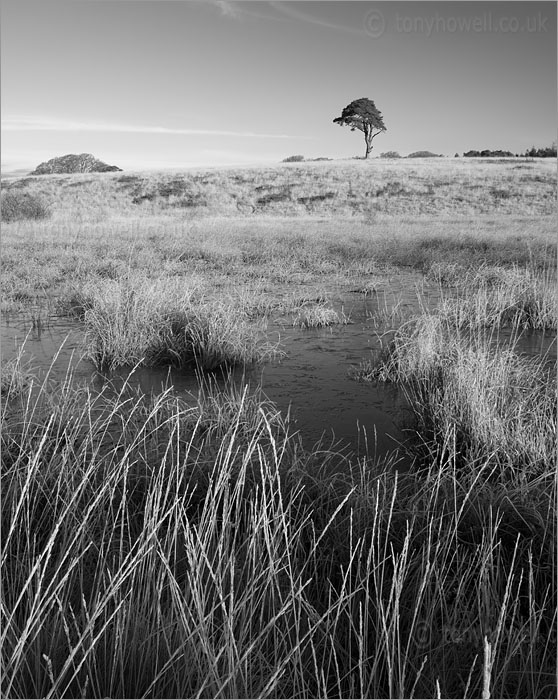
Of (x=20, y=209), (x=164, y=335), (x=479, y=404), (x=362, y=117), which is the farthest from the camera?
(x=362, y=117)

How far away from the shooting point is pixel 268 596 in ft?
8.09

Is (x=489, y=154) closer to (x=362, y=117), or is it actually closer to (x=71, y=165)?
(x=362, y=117)

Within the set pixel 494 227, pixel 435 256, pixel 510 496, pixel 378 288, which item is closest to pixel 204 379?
pixel 510 496

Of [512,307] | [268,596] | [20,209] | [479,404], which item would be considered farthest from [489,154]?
[268,596]

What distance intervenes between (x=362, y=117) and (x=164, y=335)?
179 feet

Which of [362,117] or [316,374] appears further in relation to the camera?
[362,117]

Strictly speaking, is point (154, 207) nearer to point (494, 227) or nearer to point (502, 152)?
point (494, 227)

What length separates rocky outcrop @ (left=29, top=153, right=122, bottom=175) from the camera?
63688mm

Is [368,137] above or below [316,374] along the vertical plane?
above

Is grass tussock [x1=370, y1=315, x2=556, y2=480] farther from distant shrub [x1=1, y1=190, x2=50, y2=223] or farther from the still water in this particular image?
distant shrub [x1=1, y1=190, x2=50, y2=223]

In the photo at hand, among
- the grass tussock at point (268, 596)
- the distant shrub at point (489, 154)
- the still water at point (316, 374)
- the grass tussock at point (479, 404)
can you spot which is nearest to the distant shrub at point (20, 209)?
the still water at point (316, 374)

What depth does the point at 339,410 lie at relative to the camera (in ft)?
18.4

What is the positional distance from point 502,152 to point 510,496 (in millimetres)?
64654

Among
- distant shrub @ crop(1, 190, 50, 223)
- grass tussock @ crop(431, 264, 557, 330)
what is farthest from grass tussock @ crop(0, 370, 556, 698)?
distant shrub @ crop(1, 190, 50, 223)
